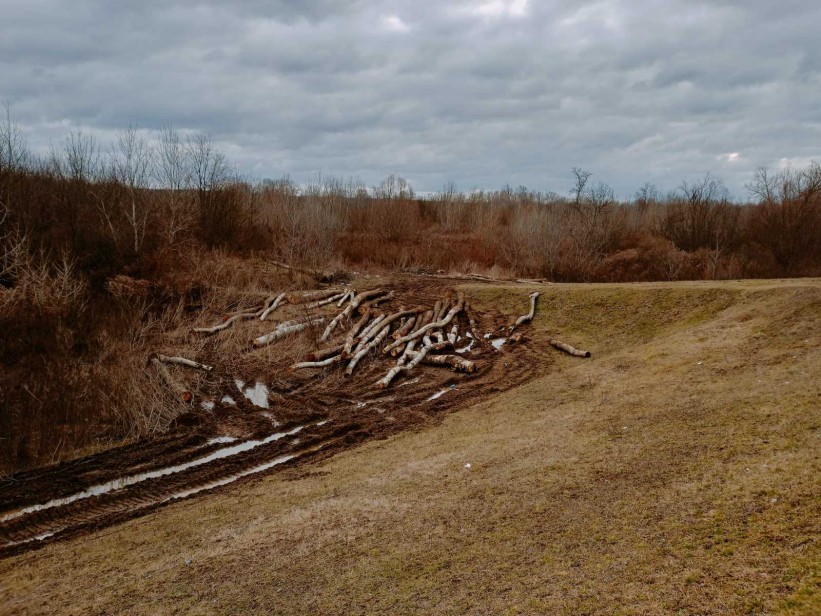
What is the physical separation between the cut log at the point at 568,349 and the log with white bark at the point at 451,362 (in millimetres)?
2466

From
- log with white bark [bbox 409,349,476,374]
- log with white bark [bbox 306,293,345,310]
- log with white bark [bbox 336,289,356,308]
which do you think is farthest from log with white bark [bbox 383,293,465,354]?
log with white bark [bbox 306,293,345,310]

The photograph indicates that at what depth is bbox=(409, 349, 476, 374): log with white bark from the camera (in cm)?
1366

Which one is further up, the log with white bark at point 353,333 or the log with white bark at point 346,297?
the log with white bark at point 346,297

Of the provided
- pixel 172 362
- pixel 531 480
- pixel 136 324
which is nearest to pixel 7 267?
pixel 136 324

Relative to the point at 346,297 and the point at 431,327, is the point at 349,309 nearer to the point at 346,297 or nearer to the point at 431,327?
the point at 346,297

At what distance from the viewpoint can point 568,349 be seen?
14328mm

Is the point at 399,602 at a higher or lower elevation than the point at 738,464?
lower

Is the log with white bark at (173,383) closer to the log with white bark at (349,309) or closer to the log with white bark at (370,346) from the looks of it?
the log with white bark at (370,346)

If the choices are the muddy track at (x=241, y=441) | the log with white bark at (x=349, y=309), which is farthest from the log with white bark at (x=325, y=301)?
the muddy track at (x=241, y=441)

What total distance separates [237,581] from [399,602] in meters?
1.68

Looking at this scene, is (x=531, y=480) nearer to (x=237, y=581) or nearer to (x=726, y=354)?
(x=237, y=581)

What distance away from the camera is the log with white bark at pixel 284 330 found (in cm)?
1597

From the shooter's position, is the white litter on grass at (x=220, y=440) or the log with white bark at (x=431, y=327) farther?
the log with white bark at (x=431, y=327)

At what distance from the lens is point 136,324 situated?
1569 cm
